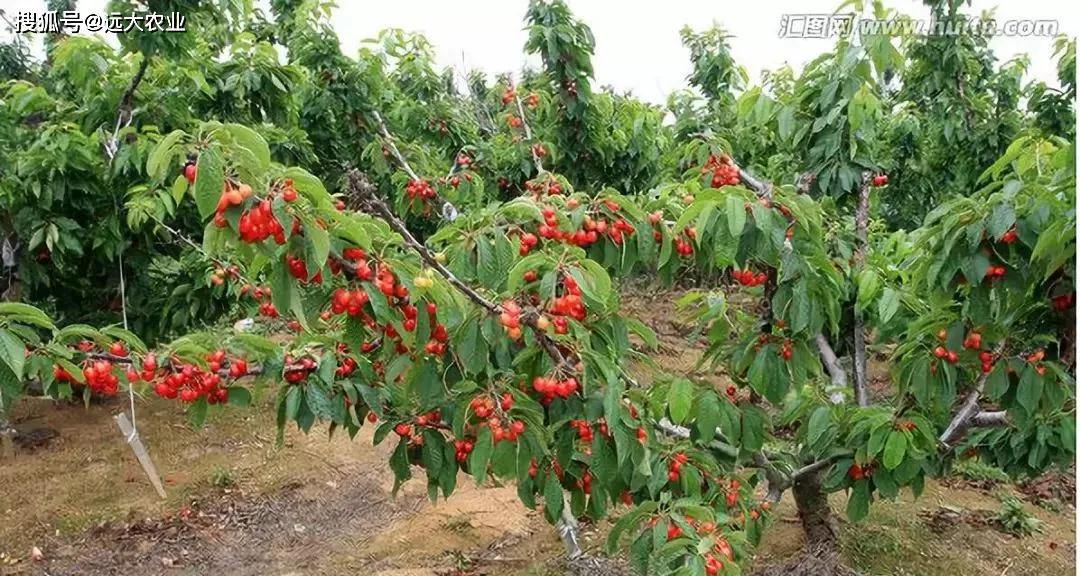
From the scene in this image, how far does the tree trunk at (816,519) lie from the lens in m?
4.18

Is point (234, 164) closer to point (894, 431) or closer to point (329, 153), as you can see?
point (894, 431)

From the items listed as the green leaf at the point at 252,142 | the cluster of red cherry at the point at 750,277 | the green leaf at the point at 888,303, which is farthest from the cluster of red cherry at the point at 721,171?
the green leaf at the point at 252,142

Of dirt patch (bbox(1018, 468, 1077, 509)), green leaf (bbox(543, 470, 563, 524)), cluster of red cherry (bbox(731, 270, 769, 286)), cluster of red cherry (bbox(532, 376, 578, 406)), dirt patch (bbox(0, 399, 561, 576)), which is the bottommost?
dirt patch (bbox(0, 399, 561, 576))

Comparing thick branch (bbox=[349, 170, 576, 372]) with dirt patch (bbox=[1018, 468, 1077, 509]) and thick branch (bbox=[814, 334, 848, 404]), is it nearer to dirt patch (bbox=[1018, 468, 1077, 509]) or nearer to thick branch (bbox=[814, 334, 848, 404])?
thick branch (bbox=[814, 334, 848, 404])

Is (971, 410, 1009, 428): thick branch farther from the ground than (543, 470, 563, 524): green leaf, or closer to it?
farther from the ground

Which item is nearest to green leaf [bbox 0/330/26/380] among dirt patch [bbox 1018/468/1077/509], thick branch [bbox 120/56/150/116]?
thick branch [bbox 120/56/150/116]

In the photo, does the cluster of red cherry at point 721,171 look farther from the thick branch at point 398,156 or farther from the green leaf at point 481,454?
the thick branch at point 398,156

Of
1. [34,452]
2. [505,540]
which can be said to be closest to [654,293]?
[505,540]

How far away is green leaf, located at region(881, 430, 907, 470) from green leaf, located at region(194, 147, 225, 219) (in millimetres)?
2377

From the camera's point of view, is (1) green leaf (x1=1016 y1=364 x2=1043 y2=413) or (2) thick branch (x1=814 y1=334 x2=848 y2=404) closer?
(1) green leaf (x1=1016 y1=364 x2=1043 y2=413)

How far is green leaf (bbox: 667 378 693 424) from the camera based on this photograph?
8.30ft

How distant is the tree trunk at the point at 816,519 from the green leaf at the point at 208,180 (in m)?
3.48

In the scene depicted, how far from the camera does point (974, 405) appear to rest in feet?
10.8

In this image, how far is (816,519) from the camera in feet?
14.0
